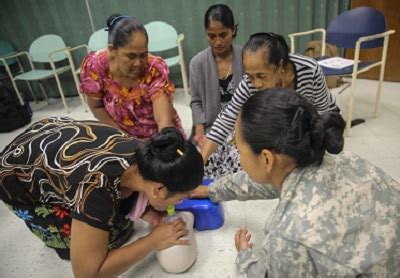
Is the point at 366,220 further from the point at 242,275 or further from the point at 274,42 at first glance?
the point at 274,42

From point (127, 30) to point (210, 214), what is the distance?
930 mm

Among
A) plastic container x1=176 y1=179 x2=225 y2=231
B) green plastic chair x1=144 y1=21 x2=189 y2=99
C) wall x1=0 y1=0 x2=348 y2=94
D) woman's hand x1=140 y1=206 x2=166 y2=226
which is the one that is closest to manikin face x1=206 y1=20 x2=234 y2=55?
plastic container x1=176 y1=179 x2=225 y2=231

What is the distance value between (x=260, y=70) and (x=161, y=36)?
209 cm

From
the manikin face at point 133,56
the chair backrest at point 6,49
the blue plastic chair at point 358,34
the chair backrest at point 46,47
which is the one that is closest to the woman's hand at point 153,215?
the manikin face at point 133,56

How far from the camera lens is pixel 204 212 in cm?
156

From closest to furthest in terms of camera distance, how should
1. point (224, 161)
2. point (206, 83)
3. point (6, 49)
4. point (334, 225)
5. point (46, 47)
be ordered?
point (334, 225), point (224, 161), point (206, 83), point (46, 47), point (6, 49)

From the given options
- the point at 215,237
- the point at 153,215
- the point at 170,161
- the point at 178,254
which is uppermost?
the point at 170,161

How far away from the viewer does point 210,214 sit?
1.58 metres

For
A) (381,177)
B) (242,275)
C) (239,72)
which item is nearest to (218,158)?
(239,72)

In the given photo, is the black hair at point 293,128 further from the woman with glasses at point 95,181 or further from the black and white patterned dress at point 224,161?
the black and white patterned dress at point 224,161

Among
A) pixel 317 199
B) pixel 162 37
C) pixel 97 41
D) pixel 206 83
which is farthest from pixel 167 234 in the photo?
pixel 97 41

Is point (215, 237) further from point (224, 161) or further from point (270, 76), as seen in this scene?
point (270, 76)

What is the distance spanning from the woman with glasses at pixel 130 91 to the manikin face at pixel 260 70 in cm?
47

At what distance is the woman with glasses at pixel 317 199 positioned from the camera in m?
0.73
